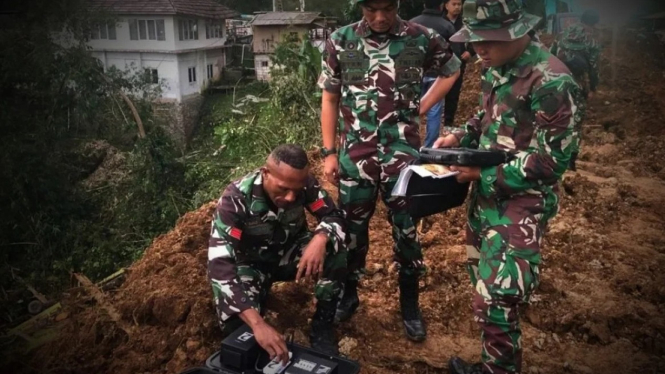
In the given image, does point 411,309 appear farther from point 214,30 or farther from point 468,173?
point 214,30

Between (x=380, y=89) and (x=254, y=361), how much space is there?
4.80 feet

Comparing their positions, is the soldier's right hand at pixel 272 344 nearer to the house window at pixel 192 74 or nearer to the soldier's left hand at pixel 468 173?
the soldier's left hand at pixel 468 173

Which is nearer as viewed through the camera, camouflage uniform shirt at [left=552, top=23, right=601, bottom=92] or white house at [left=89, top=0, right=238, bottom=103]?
camouflage uniform shirt at [left=552, top=23, right=601, bottom=92]

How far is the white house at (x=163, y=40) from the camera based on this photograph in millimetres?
17438

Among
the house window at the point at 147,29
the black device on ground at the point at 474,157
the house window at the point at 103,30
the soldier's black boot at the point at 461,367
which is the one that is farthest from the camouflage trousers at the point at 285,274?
the house window at the point at 147,29

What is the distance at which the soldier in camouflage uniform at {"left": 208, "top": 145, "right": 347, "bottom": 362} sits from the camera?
2572mm

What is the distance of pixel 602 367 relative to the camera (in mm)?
3131

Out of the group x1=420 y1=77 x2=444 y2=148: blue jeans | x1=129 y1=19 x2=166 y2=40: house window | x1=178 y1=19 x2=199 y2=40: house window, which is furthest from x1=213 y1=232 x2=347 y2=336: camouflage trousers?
x1=178 y1=19 x2=199 y2=40: house window

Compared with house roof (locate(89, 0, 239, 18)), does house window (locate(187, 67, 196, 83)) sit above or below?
below

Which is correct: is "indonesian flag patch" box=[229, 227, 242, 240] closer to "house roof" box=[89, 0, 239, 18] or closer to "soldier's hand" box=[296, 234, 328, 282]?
"soldier's hand" box=[296, 234, 328, 282]

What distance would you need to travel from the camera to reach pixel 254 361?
7.75ft

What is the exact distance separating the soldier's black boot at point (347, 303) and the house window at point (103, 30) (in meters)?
15.2

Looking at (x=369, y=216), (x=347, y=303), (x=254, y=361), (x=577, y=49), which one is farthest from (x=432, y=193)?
(x=577, y=49)

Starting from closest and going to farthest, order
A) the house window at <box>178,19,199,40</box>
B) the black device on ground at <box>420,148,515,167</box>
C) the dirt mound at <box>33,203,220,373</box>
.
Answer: the black device on ground at <box>420,148,515,167</box> < the dirt mound at <box>33,203,220,373</box> < the house window at <box>178,19,199,40</box>
